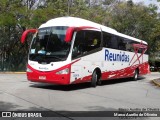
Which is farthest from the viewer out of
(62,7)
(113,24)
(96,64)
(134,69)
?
(113,24)

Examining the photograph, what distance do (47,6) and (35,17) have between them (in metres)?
5.44

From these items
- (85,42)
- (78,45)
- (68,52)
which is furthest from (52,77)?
(85,42)

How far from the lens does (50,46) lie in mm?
16891

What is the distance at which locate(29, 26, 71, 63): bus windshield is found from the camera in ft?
54.5

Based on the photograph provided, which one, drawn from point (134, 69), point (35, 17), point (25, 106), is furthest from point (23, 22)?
point (25, 106)

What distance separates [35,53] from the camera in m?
17.3

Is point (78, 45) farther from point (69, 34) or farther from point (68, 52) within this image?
point (69, 34)

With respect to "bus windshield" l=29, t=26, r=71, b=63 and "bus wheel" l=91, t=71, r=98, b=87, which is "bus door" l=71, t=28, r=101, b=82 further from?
"bus windshield" l=29, t=26, r=71, b=63

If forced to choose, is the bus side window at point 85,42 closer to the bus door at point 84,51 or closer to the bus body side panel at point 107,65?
the bus door at point 84,51

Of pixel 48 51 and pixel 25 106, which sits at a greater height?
pixel 48 51

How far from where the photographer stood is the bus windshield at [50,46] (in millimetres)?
16625

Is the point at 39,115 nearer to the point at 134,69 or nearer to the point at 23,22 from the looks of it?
the point at 134,69

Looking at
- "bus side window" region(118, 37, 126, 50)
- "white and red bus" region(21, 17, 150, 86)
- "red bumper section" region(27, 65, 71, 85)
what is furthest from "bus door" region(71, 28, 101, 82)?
"bus side window" region(118, 37, 126, 50)

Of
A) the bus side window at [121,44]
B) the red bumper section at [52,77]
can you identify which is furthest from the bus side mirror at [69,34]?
the bus side window at [121,44]
